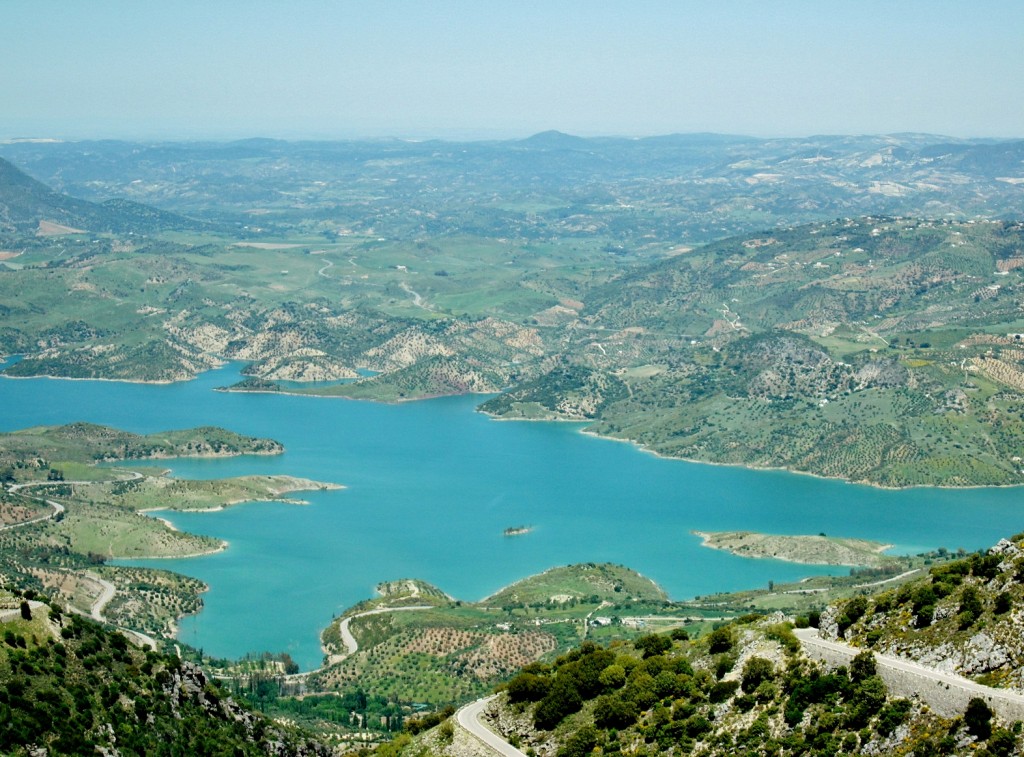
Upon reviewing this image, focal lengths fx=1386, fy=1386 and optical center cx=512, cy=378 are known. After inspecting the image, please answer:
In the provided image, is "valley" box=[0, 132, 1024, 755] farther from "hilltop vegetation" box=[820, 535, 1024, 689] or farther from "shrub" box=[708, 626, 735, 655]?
"shrub" box=[708, 626, 735, 655]

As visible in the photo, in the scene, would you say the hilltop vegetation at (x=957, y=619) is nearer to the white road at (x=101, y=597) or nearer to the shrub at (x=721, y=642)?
the shrub at (x=721, y=642)

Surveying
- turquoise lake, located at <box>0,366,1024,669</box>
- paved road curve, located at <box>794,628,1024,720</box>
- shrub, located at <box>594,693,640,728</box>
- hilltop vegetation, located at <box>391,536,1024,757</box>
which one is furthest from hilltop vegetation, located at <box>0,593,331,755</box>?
turquoise lake, located at <box>0,366,1024,669</box>

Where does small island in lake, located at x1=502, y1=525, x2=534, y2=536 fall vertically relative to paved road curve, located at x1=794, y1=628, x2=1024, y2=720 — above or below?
below

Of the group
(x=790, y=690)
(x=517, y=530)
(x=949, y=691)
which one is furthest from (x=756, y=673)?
(x=517, y=530)

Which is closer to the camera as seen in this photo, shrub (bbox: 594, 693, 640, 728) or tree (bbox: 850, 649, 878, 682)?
tree (bbox: 850, 649, 878, 682)

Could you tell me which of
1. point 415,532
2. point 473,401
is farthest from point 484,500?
point 473,401

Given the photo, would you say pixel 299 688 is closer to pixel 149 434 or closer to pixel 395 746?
pixel 395 746
